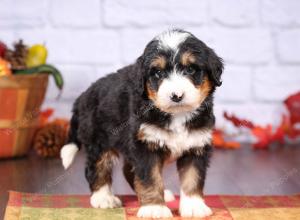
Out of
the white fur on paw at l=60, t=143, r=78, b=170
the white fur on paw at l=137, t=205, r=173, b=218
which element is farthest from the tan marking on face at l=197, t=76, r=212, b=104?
the white fur on paw at l=60, t=143, r=78, b=170

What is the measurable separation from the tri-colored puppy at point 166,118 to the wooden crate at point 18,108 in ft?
4.16

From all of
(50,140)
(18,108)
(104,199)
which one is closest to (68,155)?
(104,199)

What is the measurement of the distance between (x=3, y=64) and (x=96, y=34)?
3.23 feet

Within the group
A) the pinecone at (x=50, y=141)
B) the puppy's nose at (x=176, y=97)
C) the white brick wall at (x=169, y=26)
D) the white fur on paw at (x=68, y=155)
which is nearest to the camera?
the puppy's nose at (x=176, y=97)

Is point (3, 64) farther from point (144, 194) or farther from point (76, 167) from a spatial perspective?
point (144, 194)

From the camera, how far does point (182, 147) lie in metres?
2.82

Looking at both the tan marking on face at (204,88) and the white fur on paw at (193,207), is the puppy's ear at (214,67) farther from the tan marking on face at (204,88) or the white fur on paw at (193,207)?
the white fur on paw at (193,207)

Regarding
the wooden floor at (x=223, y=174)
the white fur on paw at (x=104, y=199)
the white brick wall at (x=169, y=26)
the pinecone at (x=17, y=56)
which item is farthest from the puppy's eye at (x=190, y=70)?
the white brick wall at (x=169, y=26)

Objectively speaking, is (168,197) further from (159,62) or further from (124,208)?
(159,62)

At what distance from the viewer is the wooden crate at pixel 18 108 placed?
4.13m

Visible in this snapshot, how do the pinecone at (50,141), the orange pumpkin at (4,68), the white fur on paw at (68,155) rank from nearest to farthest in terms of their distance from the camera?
the white fur on paw at (68,155) → the orange pumpkin at (4,68) → the pinecone at (50,141)

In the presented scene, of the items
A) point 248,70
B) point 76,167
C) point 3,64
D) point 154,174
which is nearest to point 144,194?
point 154,174

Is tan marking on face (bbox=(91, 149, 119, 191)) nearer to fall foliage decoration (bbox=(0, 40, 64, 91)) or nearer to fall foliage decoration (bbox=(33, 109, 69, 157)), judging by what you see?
fall foliage decoration (bbox=(0, 40, 64, 91))

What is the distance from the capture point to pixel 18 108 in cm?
420
